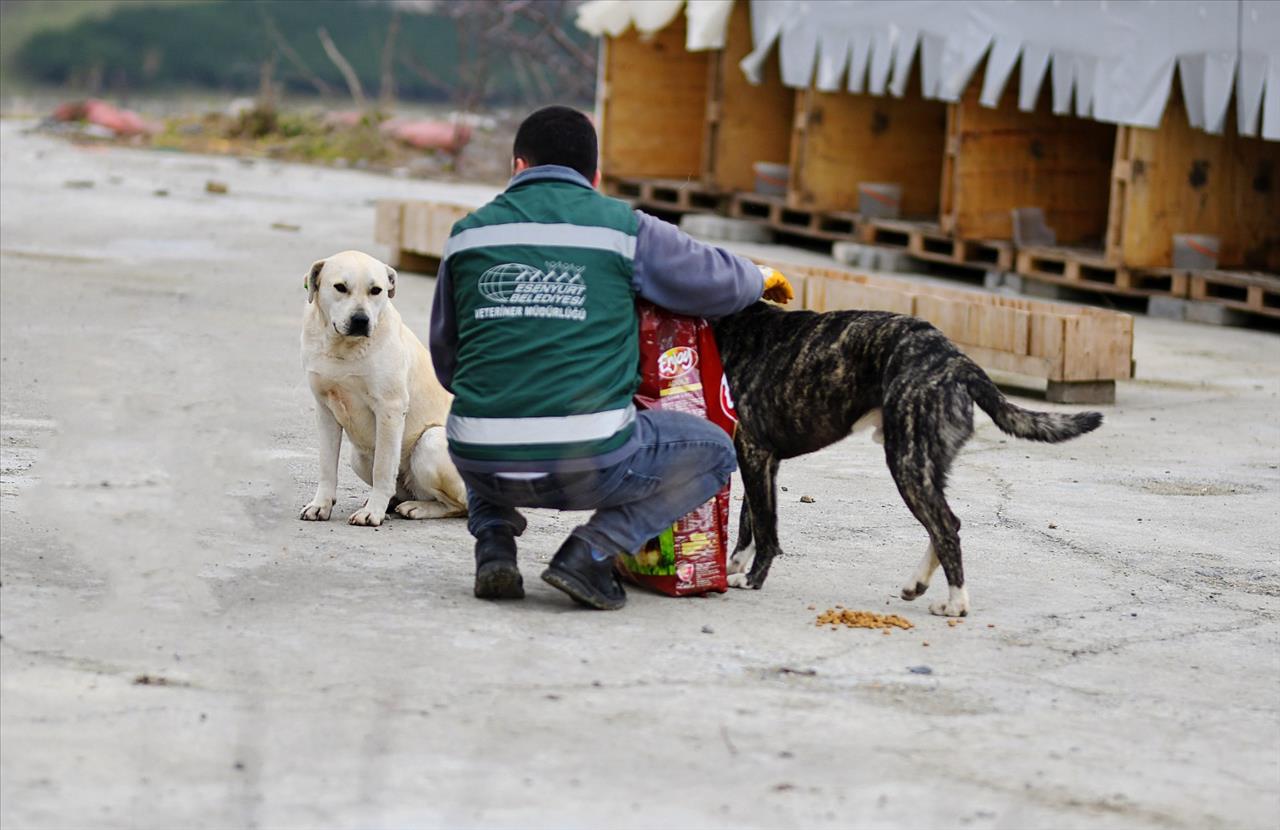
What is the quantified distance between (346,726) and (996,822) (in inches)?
60.0

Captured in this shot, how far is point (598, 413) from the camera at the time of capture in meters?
4.90

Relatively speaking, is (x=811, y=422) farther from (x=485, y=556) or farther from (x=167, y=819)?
(x=167, y=819)

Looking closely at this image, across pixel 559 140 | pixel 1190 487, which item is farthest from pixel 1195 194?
pixel 559 140

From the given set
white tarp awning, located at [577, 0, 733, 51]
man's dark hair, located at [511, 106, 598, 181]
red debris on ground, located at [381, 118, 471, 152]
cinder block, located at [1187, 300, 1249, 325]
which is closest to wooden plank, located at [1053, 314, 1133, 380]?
cinder block, located at [1187, 300, 1249, 325]

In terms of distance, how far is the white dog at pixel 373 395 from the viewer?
588 cm

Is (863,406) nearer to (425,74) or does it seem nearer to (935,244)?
(935,244)

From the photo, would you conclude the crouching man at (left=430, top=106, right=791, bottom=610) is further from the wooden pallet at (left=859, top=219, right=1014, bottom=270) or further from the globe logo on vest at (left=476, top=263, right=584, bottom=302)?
the wooden pallet at (left=859, top=219, right=1014, bottom=270)

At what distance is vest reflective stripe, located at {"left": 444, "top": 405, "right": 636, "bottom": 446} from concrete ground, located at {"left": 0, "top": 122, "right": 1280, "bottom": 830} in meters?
0.54

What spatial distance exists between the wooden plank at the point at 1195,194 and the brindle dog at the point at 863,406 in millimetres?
8124

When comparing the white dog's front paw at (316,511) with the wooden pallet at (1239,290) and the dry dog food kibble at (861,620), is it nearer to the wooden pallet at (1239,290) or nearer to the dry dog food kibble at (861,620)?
the dry dog food kibble at (861,620)

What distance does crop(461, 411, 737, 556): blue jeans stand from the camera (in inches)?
195

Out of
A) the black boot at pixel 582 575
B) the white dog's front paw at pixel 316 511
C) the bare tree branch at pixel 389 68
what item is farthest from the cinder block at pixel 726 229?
the black boot at pixel 582 575

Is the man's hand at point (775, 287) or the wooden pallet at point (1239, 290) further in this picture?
the wooden pallet at point (1239, 290)

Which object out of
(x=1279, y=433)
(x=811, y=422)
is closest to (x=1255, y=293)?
(x=1279, y=433)
